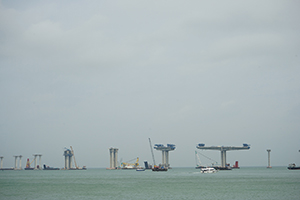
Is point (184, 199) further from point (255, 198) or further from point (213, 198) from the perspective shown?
point (255, 198)

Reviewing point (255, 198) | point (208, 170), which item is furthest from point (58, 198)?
point (208, 170)

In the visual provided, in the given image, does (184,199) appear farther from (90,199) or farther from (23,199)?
(23,199)

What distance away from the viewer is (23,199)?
6075cm

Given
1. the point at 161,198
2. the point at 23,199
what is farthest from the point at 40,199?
the point at 161,198

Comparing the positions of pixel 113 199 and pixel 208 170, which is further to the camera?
pixel 208 170

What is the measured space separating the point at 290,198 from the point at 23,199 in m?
44.3

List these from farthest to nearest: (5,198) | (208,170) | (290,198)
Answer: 1. (208,170)
2. (5,198)
3. (290,198)

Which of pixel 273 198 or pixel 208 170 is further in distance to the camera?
pixel 208 170

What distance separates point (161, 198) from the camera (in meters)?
61.2

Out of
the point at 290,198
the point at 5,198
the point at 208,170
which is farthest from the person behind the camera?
the point at 208,170

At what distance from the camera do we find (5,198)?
207ft

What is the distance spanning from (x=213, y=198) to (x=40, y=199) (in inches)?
1142

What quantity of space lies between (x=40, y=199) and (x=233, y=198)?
1259 inches

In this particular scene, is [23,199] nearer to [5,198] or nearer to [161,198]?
[5,198]
